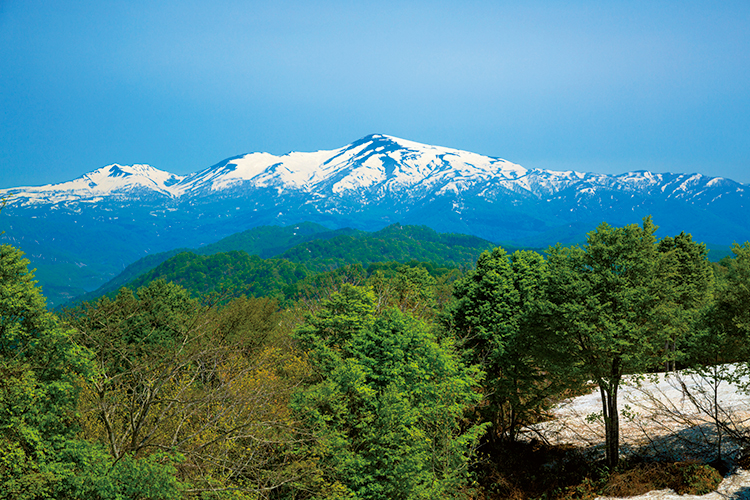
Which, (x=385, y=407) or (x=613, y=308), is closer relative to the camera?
(x=385, y=407)

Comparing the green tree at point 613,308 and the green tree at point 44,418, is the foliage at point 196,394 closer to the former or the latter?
the green tree at point 44,418

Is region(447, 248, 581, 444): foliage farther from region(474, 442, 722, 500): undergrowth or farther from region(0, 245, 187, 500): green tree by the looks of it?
region(0, 245, 187, 500): green tree

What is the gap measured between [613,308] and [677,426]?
11002 millimetres

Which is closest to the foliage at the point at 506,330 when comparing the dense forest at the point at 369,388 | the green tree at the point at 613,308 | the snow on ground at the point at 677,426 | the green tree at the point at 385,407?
the dense forest at the point at 369,388

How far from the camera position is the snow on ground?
1981 centimetres

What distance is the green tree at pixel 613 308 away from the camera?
1986cm

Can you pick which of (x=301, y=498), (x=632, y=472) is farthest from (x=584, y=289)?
(x=301, y=498)

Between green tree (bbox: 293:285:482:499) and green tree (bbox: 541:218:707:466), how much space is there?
5670 mm

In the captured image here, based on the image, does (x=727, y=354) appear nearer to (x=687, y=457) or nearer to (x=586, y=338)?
(x=586, y=338)

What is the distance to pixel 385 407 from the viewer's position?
697 inches

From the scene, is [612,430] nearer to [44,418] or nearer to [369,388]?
[369,388]

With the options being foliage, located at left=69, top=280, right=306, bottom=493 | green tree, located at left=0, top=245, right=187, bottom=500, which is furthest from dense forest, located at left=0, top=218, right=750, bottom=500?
A: foliage, located at left=69, top=280, right=306, bottom=493

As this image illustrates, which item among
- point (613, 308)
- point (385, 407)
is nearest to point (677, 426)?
point (613, 308)

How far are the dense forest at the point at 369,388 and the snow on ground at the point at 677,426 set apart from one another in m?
0.90
